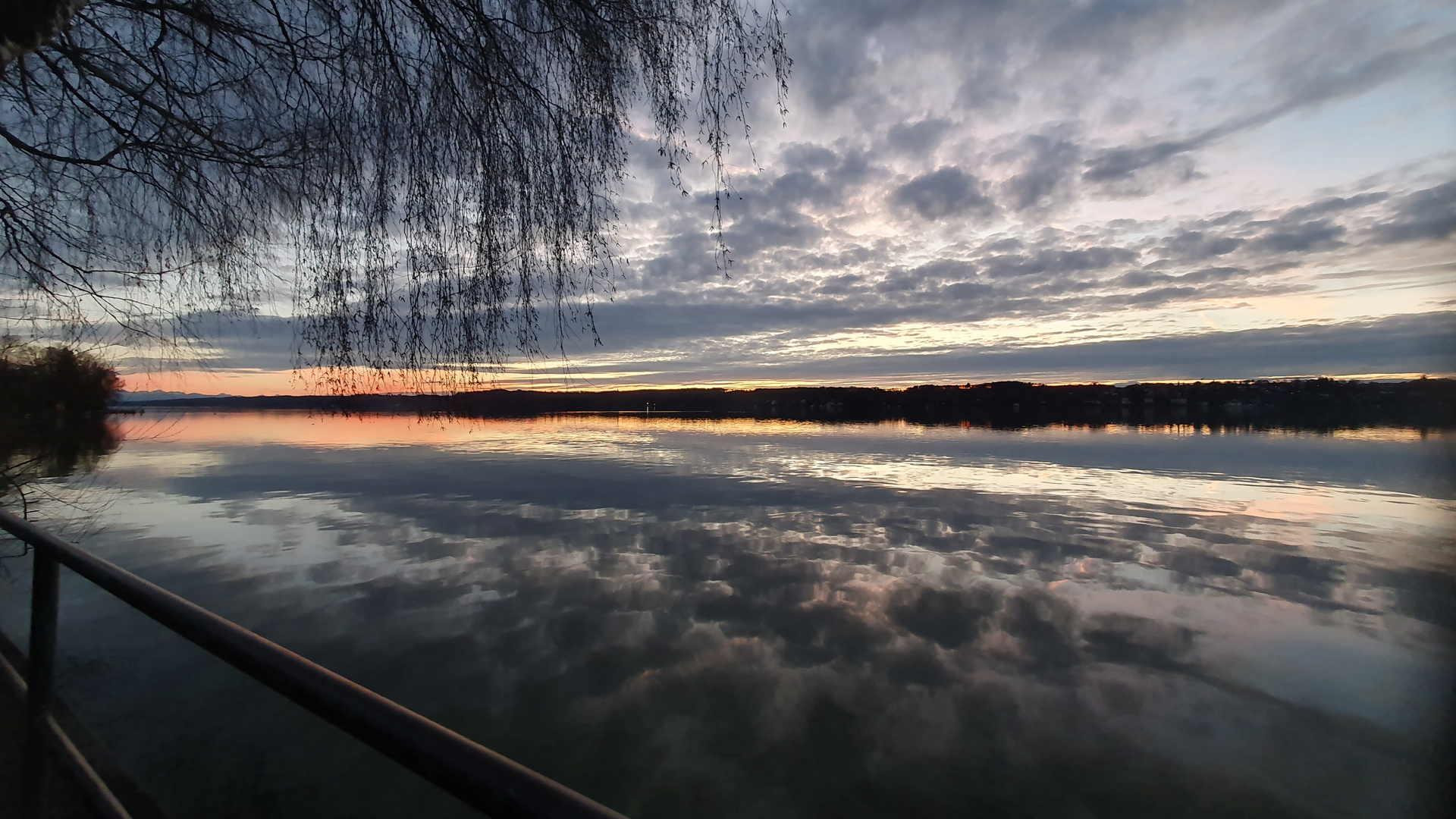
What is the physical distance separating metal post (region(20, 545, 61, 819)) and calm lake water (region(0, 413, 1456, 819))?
111 cm

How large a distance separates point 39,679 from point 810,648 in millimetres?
6306

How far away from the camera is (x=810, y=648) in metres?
7.47

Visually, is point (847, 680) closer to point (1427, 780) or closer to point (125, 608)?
point (1427, 780)

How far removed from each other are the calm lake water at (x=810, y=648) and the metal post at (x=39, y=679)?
3.66ft

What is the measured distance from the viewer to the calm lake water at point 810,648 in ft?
16.9

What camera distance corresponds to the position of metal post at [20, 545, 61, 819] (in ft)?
7.52

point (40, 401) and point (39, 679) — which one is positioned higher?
point (40, 401)

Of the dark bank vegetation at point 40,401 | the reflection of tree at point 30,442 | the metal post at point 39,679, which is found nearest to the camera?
the metal post at point 39,679

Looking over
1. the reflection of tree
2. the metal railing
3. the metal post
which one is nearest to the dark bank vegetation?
the reflection of tree

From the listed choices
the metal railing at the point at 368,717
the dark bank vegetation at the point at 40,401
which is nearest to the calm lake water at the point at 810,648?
the dark bank vegetation at the point at 40,401

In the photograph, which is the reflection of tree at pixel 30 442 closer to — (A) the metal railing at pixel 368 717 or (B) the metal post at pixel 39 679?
(B) the metal post at pixel 39 679

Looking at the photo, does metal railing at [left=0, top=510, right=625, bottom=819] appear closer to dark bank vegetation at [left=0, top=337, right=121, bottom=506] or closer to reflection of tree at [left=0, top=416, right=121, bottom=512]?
dark bank vegetation at [left=0, top=337, right=121, bottom=506]

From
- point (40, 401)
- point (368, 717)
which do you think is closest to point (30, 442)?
point (40, 401)

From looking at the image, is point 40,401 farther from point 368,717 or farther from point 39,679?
point 368,717
